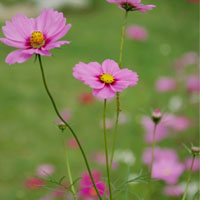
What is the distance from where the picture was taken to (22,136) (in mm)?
1866

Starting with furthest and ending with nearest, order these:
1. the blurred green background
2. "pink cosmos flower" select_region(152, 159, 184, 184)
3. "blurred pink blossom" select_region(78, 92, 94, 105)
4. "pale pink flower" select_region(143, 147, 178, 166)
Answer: "blurred pink blossom" select_region(78, 92, 94, 105)
the blurred green background
"pale pink flower" select_region(143, 147, 178, 166)
"pink cosmos flower" select_region(152, 159, 184, 184)

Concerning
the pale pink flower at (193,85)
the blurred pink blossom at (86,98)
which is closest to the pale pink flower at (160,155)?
the pale pink flower at (193,85)

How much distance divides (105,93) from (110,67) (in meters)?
0.05

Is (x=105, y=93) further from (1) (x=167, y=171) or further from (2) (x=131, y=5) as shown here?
(1) (x=167, y=171)

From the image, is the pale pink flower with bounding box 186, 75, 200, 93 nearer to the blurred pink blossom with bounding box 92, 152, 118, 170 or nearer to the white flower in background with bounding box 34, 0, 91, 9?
the blurred pink blossom with bounding box 92, 152, 118, 170

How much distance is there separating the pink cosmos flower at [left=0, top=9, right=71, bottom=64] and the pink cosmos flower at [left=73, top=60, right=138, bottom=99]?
5 cm

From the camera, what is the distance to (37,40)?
0.47 meters

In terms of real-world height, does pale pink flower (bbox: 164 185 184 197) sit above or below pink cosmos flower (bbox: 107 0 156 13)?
below

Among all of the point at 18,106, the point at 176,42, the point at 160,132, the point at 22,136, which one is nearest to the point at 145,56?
the point at 176,42

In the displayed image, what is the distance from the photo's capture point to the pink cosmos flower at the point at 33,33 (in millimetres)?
468

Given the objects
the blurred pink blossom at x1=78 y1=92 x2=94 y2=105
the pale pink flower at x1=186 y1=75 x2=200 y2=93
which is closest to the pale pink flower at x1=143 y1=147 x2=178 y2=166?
the pale pink flower at x1=186 y1=75 x2=200 y2=93

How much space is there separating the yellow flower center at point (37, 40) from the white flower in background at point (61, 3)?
347 centimetres

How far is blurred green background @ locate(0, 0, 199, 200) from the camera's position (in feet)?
5.36

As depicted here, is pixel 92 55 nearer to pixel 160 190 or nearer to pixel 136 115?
pixel 136 115
